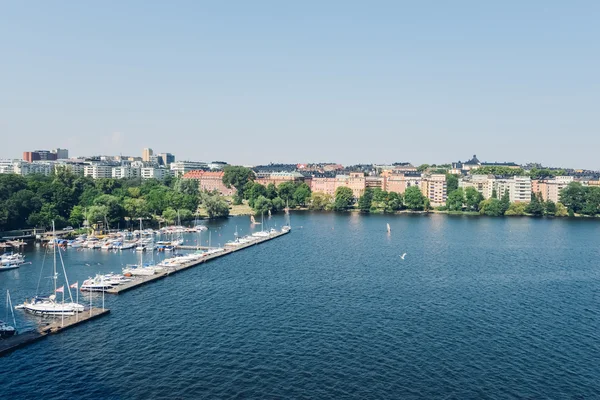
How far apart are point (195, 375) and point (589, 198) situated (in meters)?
111

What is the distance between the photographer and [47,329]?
103 ft

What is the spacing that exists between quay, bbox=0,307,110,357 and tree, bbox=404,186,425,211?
313 feet

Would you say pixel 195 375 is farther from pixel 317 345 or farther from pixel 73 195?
pixel 73 195

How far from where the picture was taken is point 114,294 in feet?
134

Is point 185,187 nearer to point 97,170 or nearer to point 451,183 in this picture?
point 451,183

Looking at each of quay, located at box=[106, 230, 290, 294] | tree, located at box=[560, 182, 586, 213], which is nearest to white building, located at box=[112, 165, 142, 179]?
quay, located at box=[106, 230, 290, 294]

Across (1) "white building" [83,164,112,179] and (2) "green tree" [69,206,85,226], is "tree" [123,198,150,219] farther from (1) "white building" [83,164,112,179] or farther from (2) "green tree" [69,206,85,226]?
(1) "white building" [83,164,112,179]

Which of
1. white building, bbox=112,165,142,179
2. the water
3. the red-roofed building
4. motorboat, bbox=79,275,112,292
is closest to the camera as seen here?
the water

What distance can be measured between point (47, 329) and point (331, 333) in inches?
639

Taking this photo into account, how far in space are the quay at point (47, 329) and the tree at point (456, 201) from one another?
99.7 metres

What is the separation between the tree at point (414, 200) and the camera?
404 ft

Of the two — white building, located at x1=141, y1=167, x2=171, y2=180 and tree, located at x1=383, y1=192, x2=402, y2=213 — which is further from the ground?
white building, located at x1=141, y1=167, x2=171, y2=180

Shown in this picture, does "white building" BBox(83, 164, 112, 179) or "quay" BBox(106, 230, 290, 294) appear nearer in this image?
"quay" BBox(106, 230, 290, 294)

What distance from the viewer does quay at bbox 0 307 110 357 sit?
29047 millimetres
